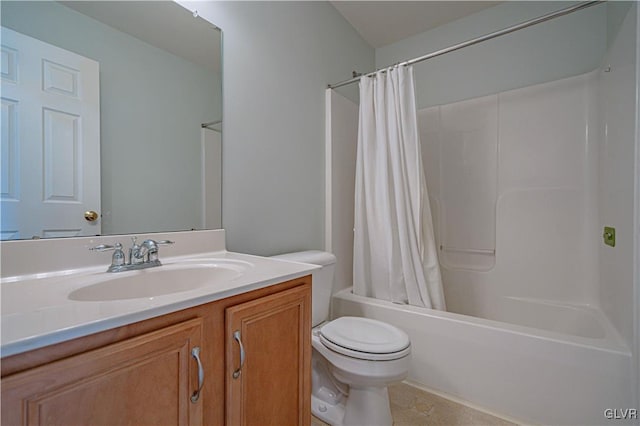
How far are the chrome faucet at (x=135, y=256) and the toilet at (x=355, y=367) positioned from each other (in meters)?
0.67

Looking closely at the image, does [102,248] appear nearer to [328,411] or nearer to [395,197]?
[328,411]

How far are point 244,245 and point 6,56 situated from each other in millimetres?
1027

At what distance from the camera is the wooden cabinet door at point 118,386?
0.47 m

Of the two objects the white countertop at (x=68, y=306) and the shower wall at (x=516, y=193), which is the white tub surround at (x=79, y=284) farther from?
the shower wall at (x=516, y=193)

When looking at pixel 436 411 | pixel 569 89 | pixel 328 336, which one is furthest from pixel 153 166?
pixel 569 89

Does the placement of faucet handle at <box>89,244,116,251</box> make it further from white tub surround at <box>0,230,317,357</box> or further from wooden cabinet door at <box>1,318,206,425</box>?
wooden cabinet door at <box>1,318,206,425</box>

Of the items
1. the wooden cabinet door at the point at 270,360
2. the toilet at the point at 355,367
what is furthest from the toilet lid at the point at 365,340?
the wooden cabinet door at the point at 270,360

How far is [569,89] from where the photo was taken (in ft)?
6.32

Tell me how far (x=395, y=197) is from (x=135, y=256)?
4.58 ft

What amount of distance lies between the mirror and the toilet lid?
74cm

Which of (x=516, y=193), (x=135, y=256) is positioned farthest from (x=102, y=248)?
(x=516, y=193)

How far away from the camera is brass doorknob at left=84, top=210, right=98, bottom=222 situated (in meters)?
0.99

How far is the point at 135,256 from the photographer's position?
1.01 metres

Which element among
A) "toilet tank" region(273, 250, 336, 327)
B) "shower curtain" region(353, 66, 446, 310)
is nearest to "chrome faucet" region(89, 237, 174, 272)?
"toilet tank" region(273, 250, 336, 327)
